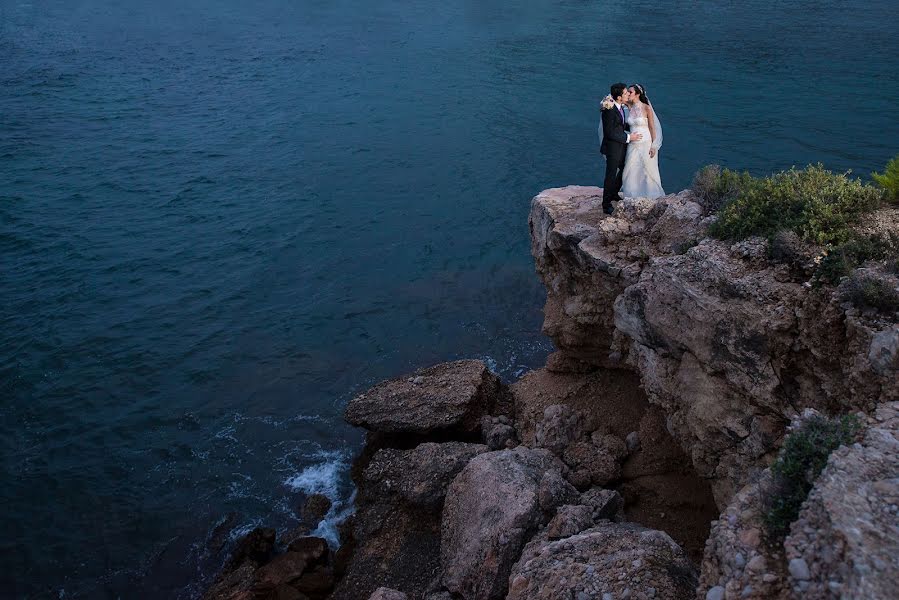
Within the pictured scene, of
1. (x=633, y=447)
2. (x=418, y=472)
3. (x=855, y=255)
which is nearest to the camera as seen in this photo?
(x=855, y=255)

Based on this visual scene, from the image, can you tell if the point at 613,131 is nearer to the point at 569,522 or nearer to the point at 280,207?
the point at 569,522

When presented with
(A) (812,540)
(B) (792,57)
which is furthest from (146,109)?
(A) (812,540)

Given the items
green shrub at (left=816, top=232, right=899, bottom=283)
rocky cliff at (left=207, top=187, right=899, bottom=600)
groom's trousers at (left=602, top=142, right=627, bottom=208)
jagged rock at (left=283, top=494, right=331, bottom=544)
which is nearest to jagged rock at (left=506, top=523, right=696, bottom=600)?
rocky cliff at (left=207, top=187, right=899, bottom=600)

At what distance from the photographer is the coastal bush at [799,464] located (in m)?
6.93

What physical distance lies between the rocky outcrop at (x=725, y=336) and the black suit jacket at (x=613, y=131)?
5.54 ft

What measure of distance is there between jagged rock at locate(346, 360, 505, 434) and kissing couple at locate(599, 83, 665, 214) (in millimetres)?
4646

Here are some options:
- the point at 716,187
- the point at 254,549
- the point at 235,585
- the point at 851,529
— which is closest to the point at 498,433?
the point at 254,549

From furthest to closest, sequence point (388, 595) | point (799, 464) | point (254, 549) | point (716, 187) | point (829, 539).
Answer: point (254, 549) → point (716, 187) → point (388, 595) → point (799, 464) → point (829, 539)

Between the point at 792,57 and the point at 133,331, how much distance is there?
37.0 meters

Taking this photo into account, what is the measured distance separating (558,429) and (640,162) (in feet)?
19.1

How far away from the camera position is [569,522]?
10391 mm

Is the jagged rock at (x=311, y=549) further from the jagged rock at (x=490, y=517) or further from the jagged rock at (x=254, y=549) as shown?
the jagged rock at (x=490, y=517)

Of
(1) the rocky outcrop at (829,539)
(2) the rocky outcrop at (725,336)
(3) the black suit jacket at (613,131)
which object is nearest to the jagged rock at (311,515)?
(2) the rocky outcrop at (725,336)

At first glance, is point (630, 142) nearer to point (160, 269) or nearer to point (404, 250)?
point (404, 250)
